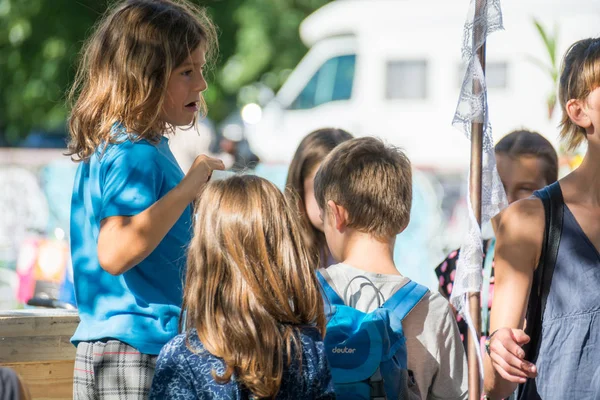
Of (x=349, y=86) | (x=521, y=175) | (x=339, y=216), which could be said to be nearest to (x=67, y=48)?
(x=349, y=86)

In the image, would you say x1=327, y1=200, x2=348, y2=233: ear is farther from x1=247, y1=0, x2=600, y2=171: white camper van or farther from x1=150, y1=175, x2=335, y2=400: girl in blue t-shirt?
x1=247, y1=0, x2=600, y2=171: white camper van

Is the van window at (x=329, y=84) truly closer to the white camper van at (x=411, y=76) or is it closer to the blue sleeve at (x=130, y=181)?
the white camper van at (x=411, y=76)

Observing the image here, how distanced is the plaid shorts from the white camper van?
12193 millimetres

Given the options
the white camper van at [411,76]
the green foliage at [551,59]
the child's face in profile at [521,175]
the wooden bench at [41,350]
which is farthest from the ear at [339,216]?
the white camper van at [411,76]

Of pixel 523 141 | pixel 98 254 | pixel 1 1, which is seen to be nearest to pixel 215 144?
pixel 1 1

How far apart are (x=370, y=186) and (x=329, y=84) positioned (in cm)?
1410

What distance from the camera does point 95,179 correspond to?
2564 millimetres

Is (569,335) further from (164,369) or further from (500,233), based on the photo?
(164,369)

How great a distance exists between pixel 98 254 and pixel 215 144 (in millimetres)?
15385

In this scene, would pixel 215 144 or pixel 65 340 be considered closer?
pixel 65 340

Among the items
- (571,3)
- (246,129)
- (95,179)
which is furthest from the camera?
(246,129)

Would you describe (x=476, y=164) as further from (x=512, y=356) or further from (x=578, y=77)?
(x=512, y=356)

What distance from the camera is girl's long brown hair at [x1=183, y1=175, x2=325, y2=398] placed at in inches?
81.4

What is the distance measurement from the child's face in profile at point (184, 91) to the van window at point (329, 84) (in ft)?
45.4
